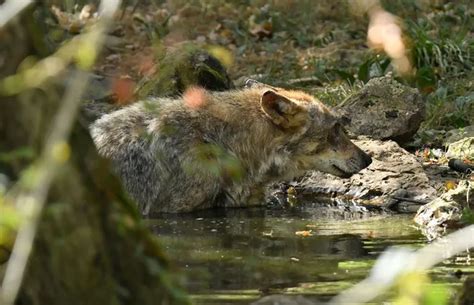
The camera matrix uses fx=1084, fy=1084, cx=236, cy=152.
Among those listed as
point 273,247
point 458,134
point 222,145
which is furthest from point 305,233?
point 458,134

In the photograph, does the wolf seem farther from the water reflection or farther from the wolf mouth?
the water reflection

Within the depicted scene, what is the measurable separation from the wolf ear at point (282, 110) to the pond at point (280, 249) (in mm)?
862

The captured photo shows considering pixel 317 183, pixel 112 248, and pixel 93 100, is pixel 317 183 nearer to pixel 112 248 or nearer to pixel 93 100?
pixel 93 100

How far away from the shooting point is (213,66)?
1291cm

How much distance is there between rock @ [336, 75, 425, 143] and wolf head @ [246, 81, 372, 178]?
156 cm

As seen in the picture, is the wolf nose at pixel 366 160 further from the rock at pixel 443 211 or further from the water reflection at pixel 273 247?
the rock at pixel 443 211

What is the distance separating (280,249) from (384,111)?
5.00 m

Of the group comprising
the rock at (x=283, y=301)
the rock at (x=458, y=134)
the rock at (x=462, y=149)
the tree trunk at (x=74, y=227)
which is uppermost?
the tree trunk at (x=74, y=227)

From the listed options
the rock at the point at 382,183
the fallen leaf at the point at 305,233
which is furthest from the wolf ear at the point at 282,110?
the fallen leaf at the point at 305,233

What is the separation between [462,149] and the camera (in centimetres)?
1205

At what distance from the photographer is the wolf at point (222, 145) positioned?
10406 mm

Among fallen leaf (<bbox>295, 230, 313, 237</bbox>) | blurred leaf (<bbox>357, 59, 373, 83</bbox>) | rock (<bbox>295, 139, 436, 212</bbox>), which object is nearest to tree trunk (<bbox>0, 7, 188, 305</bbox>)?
fallen leaf (<bbox>295, 230, 313, 237</bbox>)

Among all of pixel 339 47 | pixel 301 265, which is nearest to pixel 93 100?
pixel 339 47

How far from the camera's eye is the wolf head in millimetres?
10727
